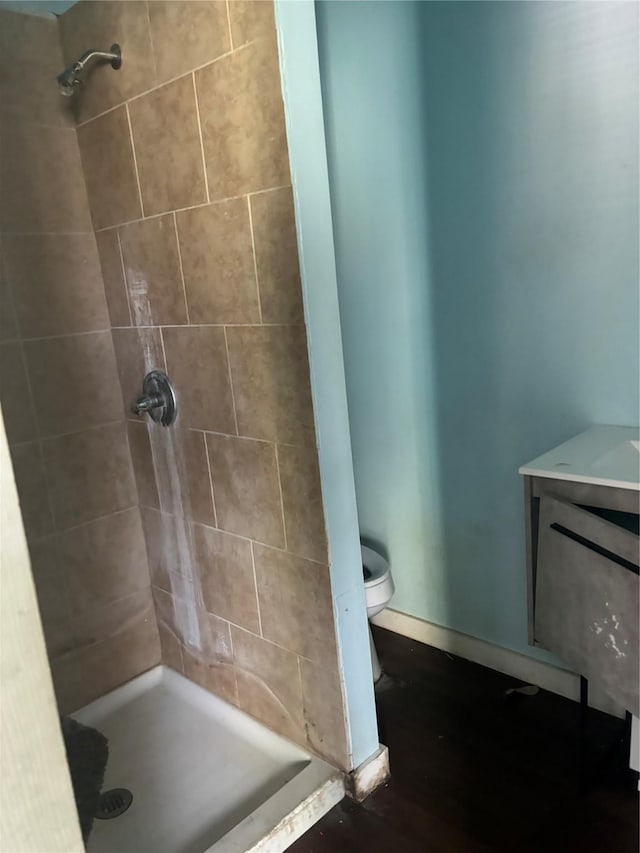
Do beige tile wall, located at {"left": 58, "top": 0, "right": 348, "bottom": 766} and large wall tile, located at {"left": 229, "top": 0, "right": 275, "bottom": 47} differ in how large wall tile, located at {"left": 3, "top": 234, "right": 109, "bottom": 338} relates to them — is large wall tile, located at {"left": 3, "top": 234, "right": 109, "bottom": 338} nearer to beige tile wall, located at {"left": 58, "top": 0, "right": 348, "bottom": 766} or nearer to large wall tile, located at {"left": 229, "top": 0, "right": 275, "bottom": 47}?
beige tile wall, located at {"left": 58, "top": 0, "right": 348, "bottom": 766}

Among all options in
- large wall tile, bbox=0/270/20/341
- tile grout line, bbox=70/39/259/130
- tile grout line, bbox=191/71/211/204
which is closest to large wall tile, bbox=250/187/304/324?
tile grout line, bbox=191/71/211/204

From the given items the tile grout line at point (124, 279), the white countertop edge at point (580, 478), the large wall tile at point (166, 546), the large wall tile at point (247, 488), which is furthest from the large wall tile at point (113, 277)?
the white countertop edge at point (580, 478)

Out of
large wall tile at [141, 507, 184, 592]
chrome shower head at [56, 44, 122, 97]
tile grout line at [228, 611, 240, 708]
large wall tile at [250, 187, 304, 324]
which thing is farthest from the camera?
large wall tile at [141, 507, 184, 592]

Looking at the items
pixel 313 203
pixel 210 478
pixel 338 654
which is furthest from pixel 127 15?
pixel 338 654

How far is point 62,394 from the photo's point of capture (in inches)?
81.7

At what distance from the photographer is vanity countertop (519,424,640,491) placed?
142 centimetres

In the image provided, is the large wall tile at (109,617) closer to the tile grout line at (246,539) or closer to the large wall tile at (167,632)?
the large wall tile at (167,632)

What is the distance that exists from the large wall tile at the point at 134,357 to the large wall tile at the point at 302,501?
0.59 metres

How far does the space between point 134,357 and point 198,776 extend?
→ 4.19 feet

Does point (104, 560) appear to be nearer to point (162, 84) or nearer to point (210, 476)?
point (210, 476)

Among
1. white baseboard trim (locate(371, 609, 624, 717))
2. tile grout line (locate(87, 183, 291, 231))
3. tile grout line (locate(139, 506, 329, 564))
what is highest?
tile grout line (locate(87, 183, 291, 231))

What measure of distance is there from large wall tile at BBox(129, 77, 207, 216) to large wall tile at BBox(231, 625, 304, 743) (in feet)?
4.09

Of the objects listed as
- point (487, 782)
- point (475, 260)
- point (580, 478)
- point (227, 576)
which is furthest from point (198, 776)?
point (475, 260)

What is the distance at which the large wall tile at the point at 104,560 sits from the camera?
214cm
